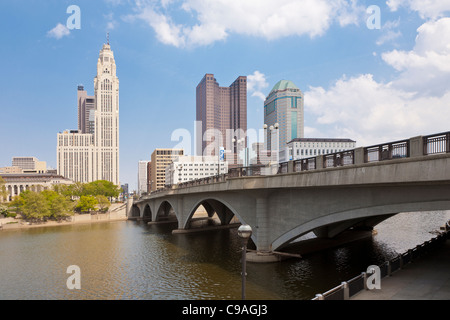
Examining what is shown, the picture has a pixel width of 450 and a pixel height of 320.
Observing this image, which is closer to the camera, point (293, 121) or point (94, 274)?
point (94, 274)

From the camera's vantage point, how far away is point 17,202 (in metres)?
76.7

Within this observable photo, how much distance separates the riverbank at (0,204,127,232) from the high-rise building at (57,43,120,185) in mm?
105739

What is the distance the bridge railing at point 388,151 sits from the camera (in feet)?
41.0

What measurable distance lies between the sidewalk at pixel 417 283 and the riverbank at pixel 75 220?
67.3 meters

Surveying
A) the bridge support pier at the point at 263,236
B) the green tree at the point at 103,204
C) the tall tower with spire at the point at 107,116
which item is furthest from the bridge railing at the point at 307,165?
the tall tower with spire at the point at 107,116

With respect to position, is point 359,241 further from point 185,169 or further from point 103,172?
point 103,172

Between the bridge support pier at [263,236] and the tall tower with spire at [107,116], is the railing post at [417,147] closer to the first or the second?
the bridge support pier at [263,236]

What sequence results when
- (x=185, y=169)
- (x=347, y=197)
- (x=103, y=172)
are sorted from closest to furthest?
(x=347, y=197) → (x=185, y=169) → (x=103, y=172)

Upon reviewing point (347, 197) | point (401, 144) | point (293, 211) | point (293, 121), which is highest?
point (293, 121)

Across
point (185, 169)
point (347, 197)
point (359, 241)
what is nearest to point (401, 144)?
point (347, 197)

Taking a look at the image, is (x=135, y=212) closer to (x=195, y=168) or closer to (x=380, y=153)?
(x=195, y=168)

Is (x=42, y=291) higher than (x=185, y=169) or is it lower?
lower

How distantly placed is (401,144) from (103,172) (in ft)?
623

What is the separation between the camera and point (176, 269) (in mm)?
25125
